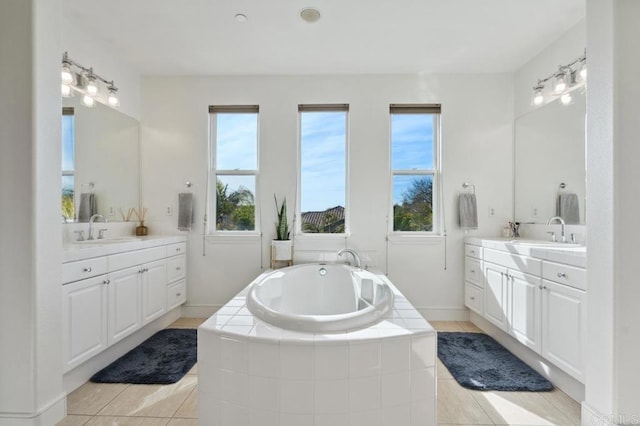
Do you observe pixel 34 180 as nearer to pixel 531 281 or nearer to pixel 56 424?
pixel 56 424

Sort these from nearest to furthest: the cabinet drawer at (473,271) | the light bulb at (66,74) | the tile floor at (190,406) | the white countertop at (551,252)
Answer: the tile floor at (190,406) → the white countertop at (551,252) → the light bulb at (66,74) → the cabinet drawer at (473,271)

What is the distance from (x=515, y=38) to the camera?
8.09ft

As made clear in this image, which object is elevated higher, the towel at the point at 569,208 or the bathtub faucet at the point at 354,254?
the towel at the point at 569,208

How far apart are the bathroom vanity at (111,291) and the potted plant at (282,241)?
99cm

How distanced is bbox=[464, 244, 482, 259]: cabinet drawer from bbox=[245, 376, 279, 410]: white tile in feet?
7.57

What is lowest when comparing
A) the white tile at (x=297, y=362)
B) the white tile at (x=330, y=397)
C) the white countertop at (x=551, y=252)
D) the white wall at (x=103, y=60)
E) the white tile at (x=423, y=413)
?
the white tile at (x=423, y=413)

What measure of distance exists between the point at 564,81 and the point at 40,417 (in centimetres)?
411

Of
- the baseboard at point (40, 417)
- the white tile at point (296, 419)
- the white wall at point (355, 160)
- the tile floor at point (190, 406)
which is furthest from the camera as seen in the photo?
the white wall at point (355, 160)

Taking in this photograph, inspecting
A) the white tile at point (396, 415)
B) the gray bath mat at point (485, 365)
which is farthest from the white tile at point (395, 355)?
the gray bath mat at point (485, 365)

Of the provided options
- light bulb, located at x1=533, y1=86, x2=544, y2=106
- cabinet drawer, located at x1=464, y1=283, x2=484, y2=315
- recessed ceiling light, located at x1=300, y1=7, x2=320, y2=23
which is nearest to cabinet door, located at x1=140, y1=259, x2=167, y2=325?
recessed ceiling light, located at x1=300, y1=7, x2=320, y2=23

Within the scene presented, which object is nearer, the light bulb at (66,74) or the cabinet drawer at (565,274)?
the cabinet drawer at (565,274)

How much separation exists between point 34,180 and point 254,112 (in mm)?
2038

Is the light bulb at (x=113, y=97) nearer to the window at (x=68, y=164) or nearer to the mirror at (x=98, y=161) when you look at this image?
the mirror at (x=98, y=161)

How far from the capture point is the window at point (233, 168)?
10.4ft
